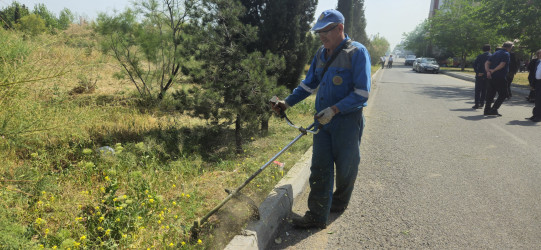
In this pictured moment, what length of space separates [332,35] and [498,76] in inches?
282

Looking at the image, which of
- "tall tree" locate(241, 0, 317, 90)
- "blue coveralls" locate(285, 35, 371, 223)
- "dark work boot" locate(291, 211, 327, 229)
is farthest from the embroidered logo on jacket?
"tall tree" locate(241, 0, 317, 90)

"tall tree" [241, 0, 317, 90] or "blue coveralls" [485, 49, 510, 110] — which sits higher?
"tall tree" [241, 0, 317, 90]

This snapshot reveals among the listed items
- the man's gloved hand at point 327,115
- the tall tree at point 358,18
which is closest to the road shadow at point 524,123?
the man's gloved hand at point 327,115

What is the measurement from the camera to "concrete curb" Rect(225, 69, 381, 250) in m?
2.48

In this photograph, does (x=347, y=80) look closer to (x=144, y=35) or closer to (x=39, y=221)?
(x=39, y=221)

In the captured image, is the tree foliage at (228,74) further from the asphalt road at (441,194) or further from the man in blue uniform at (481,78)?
the man in blue uniform at (481,78)

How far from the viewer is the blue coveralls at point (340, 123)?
8.80 ft

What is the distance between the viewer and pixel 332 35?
2.80 meters

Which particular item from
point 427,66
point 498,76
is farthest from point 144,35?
point 427,66

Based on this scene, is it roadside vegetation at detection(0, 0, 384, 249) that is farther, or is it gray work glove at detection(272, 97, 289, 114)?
gray work glove at detection(272, 97, 289, 114)

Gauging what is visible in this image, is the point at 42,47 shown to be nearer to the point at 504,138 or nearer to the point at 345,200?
the point at 345,200

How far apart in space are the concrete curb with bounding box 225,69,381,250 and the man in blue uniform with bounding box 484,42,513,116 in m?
6.32

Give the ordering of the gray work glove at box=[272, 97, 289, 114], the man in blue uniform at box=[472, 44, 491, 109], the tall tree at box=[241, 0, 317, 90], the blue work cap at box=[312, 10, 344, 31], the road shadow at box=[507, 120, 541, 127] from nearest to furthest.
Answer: the blue work cap at box=[312, 10, 344, 31], the gray work glove at box=[272, 97, 289, 114], the tall tree at box=[241, 0, 317, 90], the road shadow at box=[507, 120, 541, 127], the man in blue uniform at box=[472, 44, 491, 109]

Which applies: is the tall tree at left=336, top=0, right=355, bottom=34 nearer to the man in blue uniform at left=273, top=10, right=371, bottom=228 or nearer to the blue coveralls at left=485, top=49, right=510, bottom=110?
the blue coveralls at left=485, top=49, right=510, bottom=110
